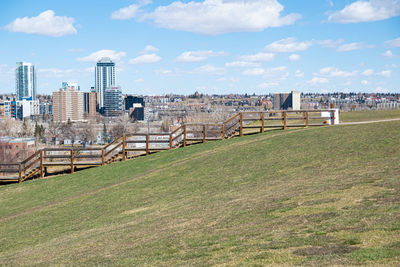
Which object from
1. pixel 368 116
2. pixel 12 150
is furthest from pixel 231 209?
pixel 12 150

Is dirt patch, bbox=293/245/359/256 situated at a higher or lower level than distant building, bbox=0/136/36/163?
higher

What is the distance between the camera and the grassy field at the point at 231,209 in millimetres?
8906

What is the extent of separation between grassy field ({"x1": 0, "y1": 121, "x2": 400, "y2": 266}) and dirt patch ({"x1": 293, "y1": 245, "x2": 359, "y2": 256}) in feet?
0.06

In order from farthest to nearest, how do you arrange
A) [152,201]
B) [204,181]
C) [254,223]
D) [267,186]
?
1. [204,181]
2. [152,201]
3. [267,186]
4. [254,223]

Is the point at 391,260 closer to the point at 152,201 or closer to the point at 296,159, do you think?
the point at 152,201

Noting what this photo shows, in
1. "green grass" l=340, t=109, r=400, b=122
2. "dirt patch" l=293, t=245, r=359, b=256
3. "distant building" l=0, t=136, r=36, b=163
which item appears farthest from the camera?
"distant building" l=0, t=136, r=36, b=163

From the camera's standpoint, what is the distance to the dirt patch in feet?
26.6

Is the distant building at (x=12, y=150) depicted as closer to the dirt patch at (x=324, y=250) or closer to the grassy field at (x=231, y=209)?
the grassy field at (x=231, y=209)

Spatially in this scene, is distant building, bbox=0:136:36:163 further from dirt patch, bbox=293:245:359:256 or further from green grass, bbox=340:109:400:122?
dirt patch, bbox=293:245:359:256

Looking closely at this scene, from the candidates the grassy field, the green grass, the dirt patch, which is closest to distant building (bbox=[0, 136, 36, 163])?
the green grass

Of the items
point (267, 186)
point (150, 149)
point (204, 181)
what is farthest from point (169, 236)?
point (150, 149)

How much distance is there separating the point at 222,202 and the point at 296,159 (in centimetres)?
601

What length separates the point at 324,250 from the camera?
8.28 m

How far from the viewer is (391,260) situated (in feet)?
24.3
